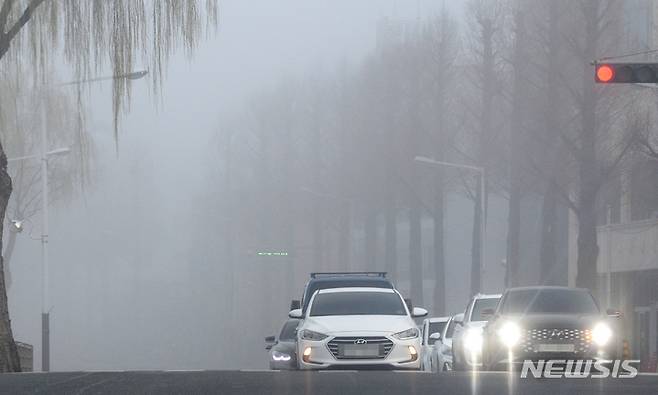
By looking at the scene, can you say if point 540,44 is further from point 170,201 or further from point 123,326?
point 170,201

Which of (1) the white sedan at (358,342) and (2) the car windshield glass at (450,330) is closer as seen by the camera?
(1) the white sedan at (358,342)

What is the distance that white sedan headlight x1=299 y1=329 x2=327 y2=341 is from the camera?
21078 mm

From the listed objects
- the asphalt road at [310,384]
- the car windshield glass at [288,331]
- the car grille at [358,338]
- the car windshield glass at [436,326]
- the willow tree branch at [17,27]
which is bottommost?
the car windshield glass at [436,326]

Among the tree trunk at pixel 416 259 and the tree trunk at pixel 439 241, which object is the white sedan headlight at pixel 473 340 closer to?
the tree trunk at pixel 439 241

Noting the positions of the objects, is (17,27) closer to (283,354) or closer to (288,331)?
(283,354)

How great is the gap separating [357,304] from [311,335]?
2027 mm

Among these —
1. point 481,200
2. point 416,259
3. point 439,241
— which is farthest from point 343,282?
point 416,259

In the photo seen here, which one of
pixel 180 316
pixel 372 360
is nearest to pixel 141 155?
pixel 180 316

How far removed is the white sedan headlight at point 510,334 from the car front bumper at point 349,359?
146 cm

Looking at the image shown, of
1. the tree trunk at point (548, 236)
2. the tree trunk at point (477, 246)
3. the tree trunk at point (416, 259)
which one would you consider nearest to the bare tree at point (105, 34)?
the tree trunk at point (548, 236)

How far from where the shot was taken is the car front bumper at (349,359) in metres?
20.9

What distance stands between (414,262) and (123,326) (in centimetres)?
2966

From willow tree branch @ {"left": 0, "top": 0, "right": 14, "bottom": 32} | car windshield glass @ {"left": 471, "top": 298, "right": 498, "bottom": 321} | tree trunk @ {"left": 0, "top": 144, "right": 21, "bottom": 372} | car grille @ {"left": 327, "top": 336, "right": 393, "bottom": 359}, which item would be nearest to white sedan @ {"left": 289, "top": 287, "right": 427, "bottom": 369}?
car grille @ {"left": 327, "top": 336, "right": 393, "bottom": 359}

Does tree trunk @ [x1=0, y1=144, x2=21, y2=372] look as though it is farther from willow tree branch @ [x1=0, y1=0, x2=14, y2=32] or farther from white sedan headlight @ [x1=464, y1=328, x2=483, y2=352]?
white sedan headlight @ [x1=464, y1=328, x2=483, y2=352]
